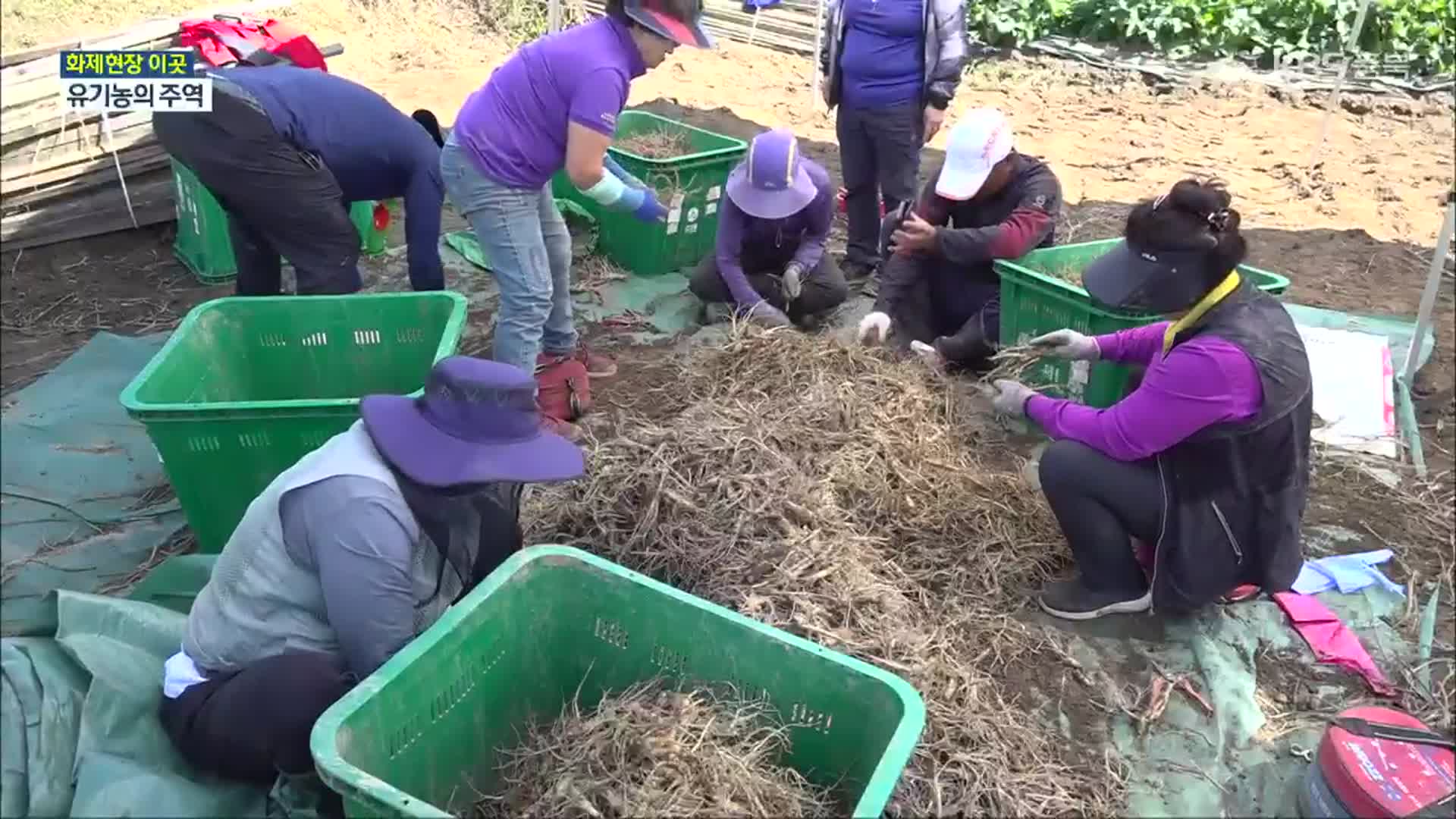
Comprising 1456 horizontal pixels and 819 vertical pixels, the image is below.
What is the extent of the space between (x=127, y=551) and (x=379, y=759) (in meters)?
1.55

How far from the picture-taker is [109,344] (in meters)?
3.93

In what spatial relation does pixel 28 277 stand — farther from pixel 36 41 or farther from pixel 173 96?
pixel 36 41

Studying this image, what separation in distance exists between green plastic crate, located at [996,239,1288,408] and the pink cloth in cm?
82

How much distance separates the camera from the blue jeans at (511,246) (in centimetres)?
332

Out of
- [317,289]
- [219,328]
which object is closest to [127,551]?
[219,328]

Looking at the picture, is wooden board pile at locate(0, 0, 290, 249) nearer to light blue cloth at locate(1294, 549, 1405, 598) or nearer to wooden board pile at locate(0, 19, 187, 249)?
wooden board pile at locate(0, 19, 187, 249)

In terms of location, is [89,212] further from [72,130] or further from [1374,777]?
[1374,777]

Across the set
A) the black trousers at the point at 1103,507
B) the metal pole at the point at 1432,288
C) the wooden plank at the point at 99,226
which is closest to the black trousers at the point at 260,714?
the black trousers at the point at 1103,507

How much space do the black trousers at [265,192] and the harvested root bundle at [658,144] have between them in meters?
1.71

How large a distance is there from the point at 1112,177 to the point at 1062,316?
330cm

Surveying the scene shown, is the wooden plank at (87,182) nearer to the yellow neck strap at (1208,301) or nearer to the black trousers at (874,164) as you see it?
the black trousers at (874,164)

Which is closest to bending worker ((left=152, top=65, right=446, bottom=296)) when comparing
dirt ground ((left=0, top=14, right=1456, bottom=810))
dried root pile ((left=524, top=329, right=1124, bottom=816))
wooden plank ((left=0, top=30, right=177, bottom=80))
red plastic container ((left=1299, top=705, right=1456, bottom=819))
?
wooden plank ((left=0, top=30, right=177, bottom=80))

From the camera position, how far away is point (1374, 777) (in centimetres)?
213

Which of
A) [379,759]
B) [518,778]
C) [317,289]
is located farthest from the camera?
→ [317,289]
